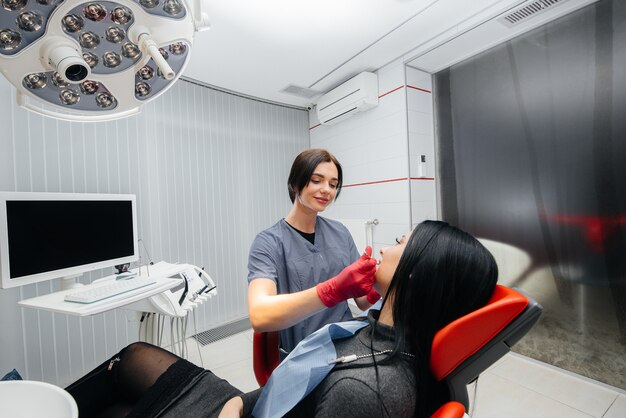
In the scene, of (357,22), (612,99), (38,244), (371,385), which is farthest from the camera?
(357,22)

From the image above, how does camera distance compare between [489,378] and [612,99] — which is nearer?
[612,99]

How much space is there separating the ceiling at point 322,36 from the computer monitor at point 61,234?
4.62 feet

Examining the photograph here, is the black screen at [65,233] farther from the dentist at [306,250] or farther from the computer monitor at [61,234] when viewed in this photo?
the dentist at [306,250]

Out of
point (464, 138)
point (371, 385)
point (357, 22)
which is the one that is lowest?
point (371, 385)

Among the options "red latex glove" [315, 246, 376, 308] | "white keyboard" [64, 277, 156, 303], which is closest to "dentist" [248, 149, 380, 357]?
Answer: "red latex glove" [315, 246, 376, 308]

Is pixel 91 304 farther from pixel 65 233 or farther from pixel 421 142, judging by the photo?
pixel 421 142

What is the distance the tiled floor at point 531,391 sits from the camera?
1.71 metres

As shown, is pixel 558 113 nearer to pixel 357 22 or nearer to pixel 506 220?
pixel 506 220

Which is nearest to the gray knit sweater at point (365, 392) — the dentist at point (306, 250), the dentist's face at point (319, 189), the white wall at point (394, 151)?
the dentist at point (306, 250)

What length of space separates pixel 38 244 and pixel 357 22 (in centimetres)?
244

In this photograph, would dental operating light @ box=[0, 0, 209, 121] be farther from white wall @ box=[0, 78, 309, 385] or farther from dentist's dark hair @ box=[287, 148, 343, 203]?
white wall @ box=[0, 78, 309, 385]

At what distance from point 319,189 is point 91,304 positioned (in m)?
1.23

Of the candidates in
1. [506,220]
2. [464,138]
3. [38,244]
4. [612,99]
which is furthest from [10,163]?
[612,99]

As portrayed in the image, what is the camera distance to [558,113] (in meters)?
2.04
